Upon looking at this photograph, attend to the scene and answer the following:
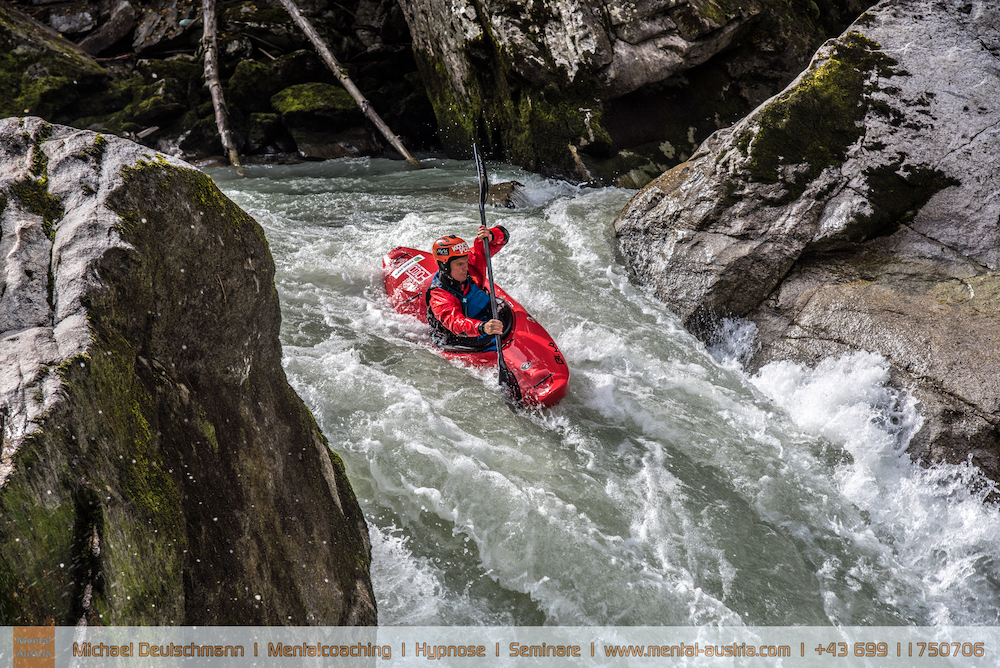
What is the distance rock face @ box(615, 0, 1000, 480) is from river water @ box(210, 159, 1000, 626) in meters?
0.35

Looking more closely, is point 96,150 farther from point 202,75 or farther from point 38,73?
point 38,73

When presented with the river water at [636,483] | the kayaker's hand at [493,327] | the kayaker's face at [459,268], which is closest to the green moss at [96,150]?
the river water at [636,483]

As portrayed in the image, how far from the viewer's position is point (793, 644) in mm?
3172

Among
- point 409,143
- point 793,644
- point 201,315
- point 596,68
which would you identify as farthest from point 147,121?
point 793,644

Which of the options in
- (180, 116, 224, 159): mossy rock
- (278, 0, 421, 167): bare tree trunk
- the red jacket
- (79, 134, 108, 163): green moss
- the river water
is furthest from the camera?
(180, 116, 224, 159): mossy rock

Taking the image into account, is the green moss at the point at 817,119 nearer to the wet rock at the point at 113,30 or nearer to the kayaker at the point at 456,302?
the kayaker at the point at 456,302

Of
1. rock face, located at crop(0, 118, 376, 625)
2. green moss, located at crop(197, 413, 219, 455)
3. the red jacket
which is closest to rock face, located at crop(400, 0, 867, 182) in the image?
the red jacket

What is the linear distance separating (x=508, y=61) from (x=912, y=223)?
6.16 metres

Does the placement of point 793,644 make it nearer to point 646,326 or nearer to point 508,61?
point 646,326

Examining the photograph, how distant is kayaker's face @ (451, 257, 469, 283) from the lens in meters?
5.46

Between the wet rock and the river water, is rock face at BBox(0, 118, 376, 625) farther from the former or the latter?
the wet rock

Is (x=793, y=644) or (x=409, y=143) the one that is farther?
(x=409, y=143)

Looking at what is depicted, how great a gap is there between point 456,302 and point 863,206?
11.8ft

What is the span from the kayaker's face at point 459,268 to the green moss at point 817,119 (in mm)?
2754
